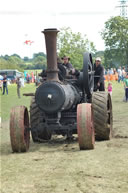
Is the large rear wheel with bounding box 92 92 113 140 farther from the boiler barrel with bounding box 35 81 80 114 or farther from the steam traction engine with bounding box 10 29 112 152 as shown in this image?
the boiler barrel with bounding box 35 81 80 114

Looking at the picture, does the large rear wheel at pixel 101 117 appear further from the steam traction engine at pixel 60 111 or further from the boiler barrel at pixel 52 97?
the boiler barrel at pixel 52 97

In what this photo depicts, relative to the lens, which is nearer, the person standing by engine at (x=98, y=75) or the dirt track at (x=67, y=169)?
the dirt track at (x=67, y=169)

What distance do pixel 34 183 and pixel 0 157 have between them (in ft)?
7.04

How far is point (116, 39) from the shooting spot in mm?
79062

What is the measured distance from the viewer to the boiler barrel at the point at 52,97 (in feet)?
25.7

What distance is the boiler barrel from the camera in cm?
783

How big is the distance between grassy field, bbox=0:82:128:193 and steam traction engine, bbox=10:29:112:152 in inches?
11.0

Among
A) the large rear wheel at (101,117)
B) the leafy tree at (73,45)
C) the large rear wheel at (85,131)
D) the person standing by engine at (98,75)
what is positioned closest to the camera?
the large rear wheel at (85,131)

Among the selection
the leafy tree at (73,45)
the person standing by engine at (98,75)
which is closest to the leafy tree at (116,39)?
the leafy tree at (73,45)

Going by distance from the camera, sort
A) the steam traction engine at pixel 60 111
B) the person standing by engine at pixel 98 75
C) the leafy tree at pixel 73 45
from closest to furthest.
→ the steam traction engine at pixel 60 111 → the person standing by engine at pixel 98 75 → the leafy tree at pixel 73 45

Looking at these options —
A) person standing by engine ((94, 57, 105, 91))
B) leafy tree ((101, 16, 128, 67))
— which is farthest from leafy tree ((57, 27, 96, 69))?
person standing by engine ((94, 57, 105, 91))

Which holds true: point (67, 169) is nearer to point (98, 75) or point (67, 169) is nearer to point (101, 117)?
point (101, 117)

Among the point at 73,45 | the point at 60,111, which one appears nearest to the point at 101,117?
the point at 60,111

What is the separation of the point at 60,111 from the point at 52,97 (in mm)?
360
